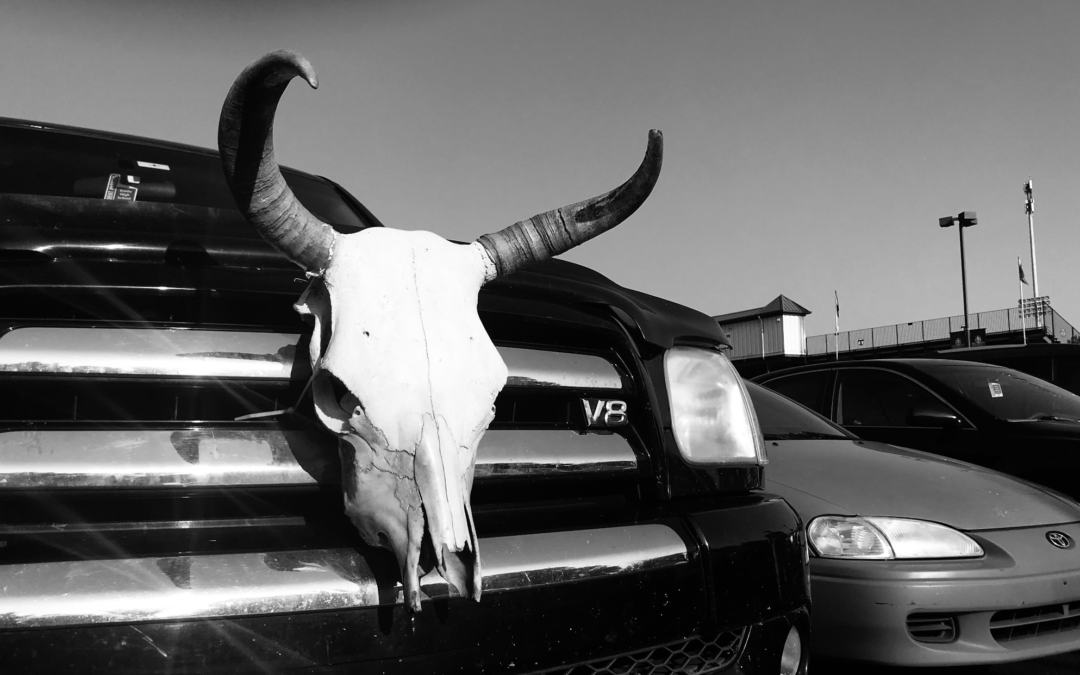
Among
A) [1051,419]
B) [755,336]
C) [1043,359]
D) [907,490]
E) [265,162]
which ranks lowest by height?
[907,490]

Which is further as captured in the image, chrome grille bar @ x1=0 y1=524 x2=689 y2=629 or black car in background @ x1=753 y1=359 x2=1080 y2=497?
black car in background @ x1=753 y1=359 x2=1080 y2=497

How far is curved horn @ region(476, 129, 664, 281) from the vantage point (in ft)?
6.23

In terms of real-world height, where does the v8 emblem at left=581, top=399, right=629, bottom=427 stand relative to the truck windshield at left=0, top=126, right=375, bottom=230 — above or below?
below

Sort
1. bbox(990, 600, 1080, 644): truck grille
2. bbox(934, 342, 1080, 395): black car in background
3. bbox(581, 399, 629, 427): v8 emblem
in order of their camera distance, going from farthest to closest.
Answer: bbox(934, 342, 1080, 395): black car in background < bbox(990, 600, 1080, 644): truck grille < bbox(581, 399, 629, 427): v8 emblem

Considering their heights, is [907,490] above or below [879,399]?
below

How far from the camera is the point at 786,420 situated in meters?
5.14

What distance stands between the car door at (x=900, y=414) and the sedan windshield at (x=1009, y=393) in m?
0.24

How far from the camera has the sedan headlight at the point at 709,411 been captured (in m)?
2.39

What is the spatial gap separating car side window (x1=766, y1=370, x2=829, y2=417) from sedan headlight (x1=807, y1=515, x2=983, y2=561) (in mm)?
3288

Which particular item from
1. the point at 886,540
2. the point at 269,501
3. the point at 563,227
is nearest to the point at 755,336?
the point at 886,540

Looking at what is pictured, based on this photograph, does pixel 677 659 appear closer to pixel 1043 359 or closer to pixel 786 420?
pixel 786 420

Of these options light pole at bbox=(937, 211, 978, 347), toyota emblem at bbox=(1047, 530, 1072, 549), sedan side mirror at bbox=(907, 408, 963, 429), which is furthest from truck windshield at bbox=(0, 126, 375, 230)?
light pole at bbox=(937, 211, 978, 347)

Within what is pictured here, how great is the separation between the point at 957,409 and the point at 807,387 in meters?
1.27

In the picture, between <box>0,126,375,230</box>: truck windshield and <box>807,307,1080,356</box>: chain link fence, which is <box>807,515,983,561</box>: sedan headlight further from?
<box>807,307,1080,356</box>: chain link fence
